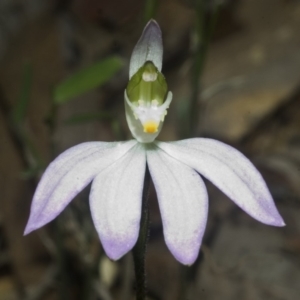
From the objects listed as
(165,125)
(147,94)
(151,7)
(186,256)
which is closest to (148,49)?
(147,94)

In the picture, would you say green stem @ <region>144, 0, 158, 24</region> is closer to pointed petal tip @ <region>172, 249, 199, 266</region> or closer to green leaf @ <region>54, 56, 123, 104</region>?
green leaf @ <region>54, 56, 123, 104</region>

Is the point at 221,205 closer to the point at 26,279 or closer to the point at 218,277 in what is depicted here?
the point at 218,277

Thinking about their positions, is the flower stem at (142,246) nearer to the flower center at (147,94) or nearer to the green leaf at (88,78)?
the flower center at (147,94)

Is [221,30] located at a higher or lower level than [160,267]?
higher

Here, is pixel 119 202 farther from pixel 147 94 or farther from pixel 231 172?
pixel 147 94

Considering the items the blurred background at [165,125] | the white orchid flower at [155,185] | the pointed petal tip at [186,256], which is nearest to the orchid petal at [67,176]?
the white orchid flower at [155,185]

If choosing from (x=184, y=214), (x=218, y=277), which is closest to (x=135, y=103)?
(x=184, y=214)

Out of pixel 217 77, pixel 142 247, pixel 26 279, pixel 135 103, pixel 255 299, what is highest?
pixel 135 103
